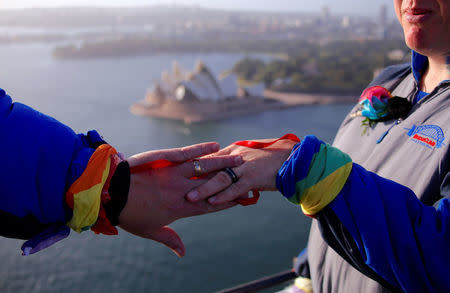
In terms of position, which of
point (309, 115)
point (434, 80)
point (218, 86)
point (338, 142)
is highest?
point (434, 80)

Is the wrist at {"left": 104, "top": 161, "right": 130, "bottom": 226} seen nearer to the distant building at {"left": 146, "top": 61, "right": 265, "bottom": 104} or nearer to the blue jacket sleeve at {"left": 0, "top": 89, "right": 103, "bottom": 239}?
the blue jacket sleeve at {"left": 0, "top": 89, "right": 103, "bottom": 239}

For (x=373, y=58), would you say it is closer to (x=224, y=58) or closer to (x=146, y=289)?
(x=224, y=58)

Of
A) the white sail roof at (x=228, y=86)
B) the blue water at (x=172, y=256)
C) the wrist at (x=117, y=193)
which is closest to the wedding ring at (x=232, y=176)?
the wrist at (x=117, y=193)

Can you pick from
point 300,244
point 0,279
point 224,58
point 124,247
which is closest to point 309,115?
point 300,244

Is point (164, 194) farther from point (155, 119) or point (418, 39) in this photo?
point (155, 119)

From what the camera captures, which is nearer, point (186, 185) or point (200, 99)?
point (186, 185)

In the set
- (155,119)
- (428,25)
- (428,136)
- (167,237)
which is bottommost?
(155,119)

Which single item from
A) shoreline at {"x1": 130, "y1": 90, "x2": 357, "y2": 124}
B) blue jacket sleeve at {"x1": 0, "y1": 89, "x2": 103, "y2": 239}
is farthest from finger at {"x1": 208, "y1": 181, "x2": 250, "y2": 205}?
shoreline at {"x1": 130, "y1": 90, "x2": 357, "y2": 124}

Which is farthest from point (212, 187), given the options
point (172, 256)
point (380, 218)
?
point (172, 256)
